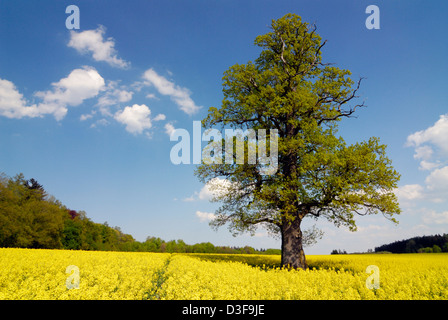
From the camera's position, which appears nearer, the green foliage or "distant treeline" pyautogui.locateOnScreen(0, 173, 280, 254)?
the green foliage

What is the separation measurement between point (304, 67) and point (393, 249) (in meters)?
56.4

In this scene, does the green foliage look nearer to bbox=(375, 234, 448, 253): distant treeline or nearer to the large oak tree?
the large oak tree

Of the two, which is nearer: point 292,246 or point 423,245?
point 292,246

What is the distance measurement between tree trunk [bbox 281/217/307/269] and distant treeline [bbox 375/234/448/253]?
4480 centimetres

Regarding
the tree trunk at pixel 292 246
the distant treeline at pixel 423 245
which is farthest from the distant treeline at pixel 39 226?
the tree trunk at pixel 292 246

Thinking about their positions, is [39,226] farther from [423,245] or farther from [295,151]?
[423,245]

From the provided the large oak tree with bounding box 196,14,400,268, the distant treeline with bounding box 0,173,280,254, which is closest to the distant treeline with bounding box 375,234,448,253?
the distant treeline with bounding box 0,173,280,254

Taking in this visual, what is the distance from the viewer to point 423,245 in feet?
175

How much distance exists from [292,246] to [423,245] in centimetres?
5101

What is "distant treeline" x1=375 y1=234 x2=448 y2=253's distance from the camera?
4841 cm

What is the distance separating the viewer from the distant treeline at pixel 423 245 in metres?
48.4

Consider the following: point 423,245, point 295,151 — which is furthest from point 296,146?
point 423,245

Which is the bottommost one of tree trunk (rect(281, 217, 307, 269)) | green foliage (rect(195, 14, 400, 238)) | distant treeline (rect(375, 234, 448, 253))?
distant treeline (rect(375, 234, 448, 253))
